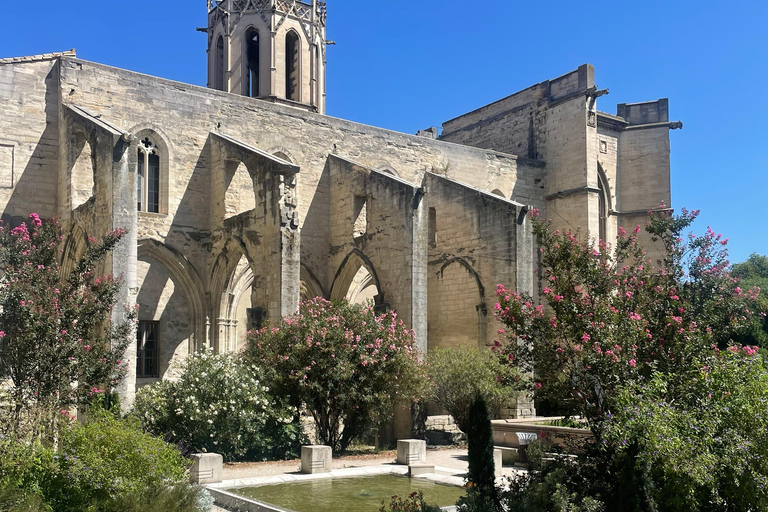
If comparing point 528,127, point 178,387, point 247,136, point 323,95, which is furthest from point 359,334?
point 323,95

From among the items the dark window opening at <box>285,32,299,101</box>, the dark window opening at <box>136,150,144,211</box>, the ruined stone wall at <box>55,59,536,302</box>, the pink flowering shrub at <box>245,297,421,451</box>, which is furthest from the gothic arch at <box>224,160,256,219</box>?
the dark window opening at <box>285,32,299,101</box>

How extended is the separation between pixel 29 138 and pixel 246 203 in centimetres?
499

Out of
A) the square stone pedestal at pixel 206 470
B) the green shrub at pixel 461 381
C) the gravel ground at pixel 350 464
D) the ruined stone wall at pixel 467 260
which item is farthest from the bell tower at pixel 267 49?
the square stone pedestal at pixel 206 470

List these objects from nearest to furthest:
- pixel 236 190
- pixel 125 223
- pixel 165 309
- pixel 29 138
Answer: pixel 125 223 < pixel 29 138 < pixel 165 309 < pixel 236 190

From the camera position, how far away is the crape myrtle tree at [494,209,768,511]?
734 cm

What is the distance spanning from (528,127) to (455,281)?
8.62 meters

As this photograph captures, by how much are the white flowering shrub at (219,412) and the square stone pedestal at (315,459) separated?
55.0 inches

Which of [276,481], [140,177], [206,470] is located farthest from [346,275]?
[206,470]

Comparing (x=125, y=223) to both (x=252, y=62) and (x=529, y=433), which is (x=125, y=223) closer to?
(x=529, y=433)

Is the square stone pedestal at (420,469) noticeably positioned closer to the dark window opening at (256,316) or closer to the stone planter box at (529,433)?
the stone planter box at (529,433)

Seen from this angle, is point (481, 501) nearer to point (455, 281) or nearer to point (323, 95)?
point (455, 281)

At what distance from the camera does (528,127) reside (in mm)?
25953

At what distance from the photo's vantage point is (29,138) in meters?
16.3

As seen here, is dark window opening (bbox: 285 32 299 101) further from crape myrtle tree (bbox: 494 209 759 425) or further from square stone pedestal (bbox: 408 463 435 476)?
crape myrtle tree (bbox: 494 209 759 425)
